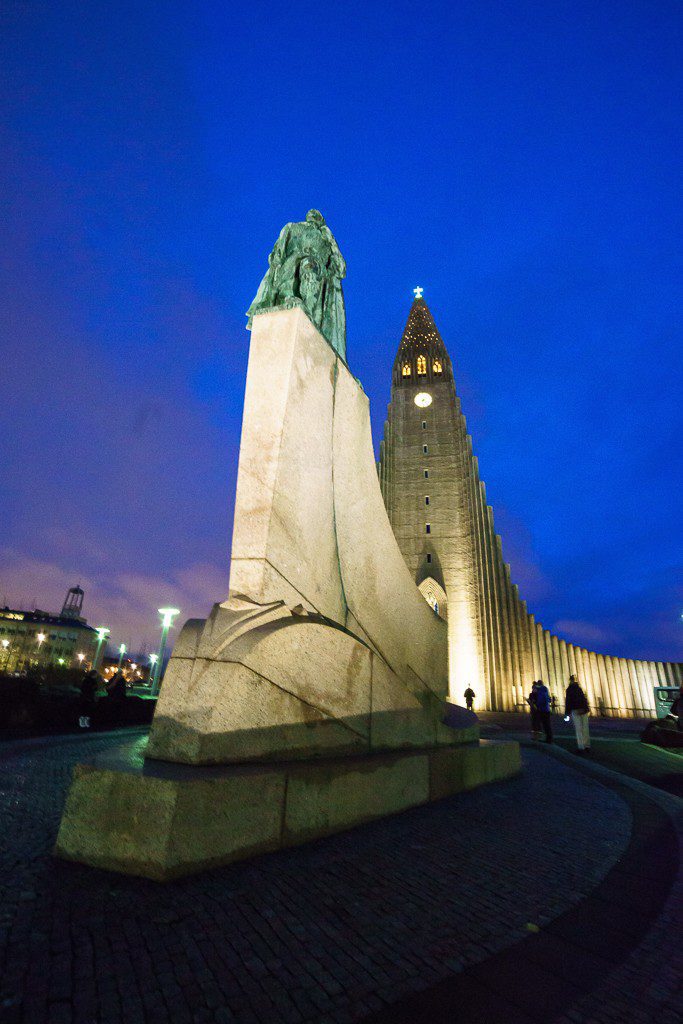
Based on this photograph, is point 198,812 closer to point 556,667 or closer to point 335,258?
point 335,258

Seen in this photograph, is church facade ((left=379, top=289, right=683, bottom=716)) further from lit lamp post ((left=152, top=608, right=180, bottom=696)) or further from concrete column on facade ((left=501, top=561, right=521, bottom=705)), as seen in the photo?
lit lamp post ((left=152, top=608, right=180, bottom=696))

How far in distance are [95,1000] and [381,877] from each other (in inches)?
50.1

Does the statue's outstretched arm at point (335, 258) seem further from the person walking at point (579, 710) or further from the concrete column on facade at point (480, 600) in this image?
the concrete column on facade at point (480, 600)

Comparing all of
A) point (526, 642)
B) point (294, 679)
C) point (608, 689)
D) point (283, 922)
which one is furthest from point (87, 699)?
point (608, 689)

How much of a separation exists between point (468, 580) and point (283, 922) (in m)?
27.7

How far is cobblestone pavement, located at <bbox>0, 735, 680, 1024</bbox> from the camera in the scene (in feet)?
4.18

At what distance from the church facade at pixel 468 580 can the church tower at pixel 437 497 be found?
6 centimetres

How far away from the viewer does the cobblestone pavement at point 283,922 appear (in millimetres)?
1275

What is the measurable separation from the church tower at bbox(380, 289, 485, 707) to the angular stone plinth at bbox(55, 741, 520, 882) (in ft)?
78.8

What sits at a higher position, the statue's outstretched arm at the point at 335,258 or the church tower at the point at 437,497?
the church tower at the point at 437,497

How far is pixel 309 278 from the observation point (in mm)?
4727

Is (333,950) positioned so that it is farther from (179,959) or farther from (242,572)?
(242,572)

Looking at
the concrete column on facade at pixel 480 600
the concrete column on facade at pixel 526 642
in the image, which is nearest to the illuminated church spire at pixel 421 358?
the concrete column on facade at pixel 480 600

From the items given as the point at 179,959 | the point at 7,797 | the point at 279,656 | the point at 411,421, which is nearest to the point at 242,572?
the point at 279,656
